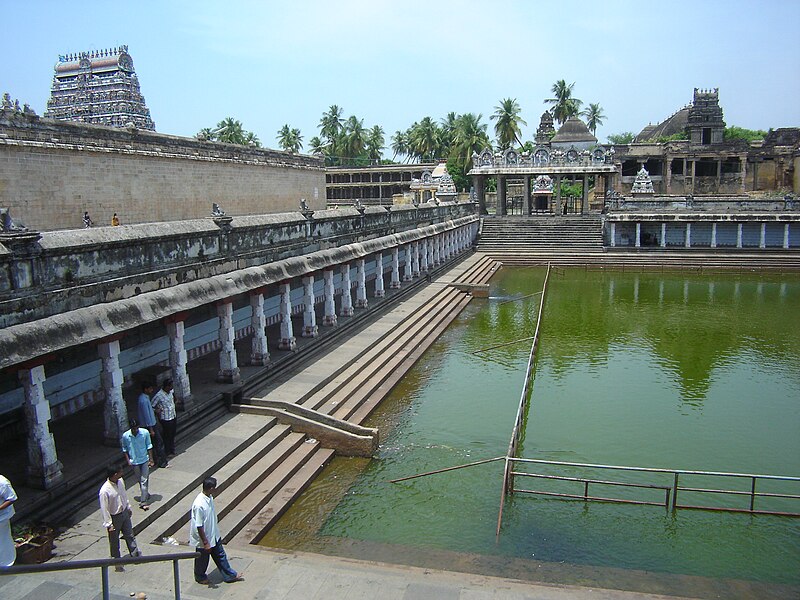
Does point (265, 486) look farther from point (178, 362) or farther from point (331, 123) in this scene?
point (331, 123)

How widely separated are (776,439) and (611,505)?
15.6 feet

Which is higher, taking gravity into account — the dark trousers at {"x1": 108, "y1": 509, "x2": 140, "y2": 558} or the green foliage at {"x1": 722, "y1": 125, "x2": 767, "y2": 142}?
the green foliage at {"x1": 722, "y1": 125, "x2": 767, "y2": 142}

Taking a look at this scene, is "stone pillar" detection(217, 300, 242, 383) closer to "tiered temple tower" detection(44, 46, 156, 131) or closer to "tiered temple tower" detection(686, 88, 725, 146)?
"tiered temple tower" detection(44, 46, 156, 131)

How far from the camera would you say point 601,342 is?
789 inches

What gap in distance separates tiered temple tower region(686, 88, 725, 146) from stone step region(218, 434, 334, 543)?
58675 millimetres

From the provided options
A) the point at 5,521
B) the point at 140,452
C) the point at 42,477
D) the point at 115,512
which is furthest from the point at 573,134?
the point at 5,521

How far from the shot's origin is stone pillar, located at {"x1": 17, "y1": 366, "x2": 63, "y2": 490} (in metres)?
8.01

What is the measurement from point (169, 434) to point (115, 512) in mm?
2615

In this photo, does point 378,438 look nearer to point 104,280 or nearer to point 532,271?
point 104,280

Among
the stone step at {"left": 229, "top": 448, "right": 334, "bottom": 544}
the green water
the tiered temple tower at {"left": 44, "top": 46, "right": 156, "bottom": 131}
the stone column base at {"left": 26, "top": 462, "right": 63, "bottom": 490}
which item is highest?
the tiered temple tower at {"left": 44, "top": 46, "right": 156, "bottom": 131}

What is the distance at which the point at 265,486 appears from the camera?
9734 mm

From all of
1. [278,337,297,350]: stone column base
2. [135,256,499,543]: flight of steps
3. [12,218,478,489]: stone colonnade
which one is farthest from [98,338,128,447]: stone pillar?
[278,337,297,350]: stone column base

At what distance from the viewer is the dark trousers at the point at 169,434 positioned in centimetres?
950

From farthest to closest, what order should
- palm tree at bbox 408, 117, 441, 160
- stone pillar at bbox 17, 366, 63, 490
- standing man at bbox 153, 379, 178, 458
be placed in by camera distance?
palm tree at bbox 408, 117, 441, 160, standing man at bbox 153, 379, 178, 458, stone pillar at bbox 17, 366, 63, 490
